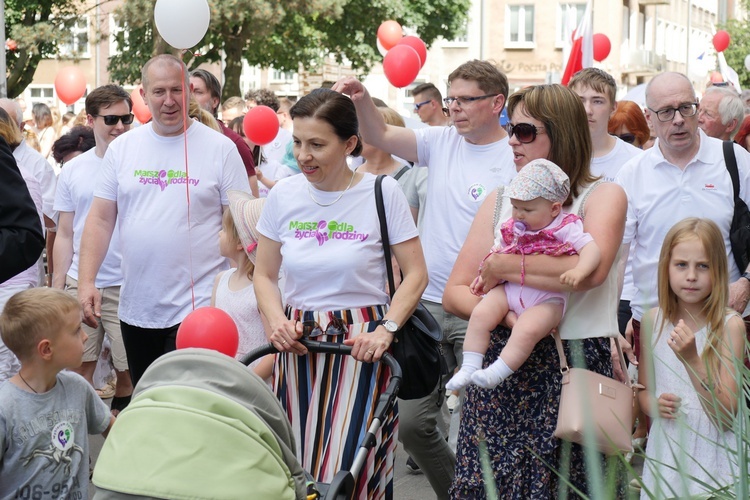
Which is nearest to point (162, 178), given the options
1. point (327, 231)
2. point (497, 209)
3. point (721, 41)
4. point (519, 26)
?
point (327, 231)

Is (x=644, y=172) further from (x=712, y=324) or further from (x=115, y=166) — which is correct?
(x=115, y=166)

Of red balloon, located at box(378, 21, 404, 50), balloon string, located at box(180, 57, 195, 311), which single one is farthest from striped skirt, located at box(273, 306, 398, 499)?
red balloon, located at box(378, 21, 404, 50)

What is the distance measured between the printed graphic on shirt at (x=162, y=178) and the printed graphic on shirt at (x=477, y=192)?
56.1 inches

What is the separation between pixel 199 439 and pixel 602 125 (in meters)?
4.58

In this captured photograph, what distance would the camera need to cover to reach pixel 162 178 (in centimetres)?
590

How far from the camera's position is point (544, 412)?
155 inches

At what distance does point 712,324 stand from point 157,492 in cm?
266

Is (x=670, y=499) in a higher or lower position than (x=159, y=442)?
higher

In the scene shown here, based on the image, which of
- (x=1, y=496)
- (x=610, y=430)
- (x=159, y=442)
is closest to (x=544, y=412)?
(x=610, y=430)

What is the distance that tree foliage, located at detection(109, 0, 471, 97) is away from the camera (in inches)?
1289

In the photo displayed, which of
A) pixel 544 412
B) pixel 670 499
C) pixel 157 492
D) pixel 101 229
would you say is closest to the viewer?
pixel 670 499

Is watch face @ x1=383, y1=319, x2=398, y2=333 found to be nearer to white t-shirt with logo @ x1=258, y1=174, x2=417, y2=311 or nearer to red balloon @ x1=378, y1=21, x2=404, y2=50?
white t-shirt with logo @ x1=258, y1=174, x2=417, y2=311

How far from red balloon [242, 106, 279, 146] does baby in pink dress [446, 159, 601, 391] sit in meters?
6.38

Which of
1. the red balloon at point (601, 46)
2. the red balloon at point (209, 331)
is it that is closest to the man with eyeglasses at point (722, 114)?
the red balloon at point (209, 331)
